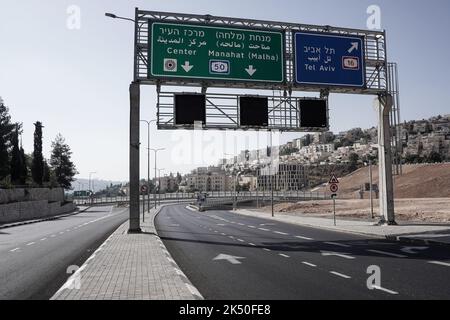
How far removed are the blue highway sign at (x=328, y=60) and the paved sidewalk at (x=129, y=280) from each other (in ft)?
43.5

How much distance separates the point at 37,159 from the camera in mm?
75625

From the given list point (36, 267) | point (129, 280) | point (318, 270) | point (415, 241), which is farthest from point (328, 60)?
point (129, 280)

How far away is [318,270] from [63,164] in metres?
125

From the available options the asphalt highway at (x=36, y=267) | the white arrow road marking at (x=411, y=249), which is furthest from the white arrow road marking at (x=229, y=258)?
the white arrow road marking at (x=411, y=249)

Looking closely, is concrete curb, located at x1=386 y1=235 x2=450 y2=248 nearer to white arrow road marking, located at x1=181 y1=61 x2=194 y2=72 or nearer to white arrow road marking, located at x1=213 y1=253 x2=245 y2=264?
white arrow road marking, located at x1=213 y1=253 x2=245 y2=264

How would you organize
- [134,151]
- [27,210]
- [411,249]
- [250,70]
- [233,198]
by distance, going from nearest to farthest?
[411,249] → [250,70] → [134,151] → [27,210] → [233,198]

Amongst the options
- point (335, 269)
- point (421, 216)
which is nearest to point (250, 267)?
Result: point (335, 269)

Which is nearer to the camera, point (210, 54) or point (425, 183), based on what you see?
point (210, 54)

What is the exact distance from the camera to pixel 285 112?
25109mm

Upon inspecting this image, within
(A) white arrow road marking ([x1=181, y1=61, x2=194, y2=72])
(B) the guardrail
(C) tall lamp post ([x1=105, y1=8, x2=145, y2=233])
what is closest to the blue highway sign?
(A) white arrow road marking ([x1=181, y1=61, x2=194, y2=72])

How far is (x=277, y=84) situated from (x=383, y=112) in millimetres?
7392

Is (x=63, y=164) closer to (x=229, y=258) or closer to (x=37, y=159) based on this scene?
(x=37, y=159)

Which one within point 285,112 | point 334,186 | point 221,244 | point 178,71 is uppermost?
point 178,71
